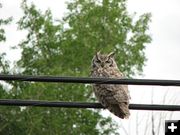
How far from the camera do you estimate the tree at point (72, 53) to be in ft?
131

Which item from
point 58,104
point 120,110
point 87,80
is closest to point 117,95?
point 120,110

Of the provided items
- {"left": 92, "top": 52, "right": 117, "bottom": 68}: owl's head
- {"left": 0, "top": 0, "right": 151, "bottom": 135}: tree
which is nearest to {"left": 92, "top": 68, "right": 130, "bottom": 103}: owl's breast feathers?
{"left": 92, "top": 52, "right": 117, "bottom": 68}: owl's head

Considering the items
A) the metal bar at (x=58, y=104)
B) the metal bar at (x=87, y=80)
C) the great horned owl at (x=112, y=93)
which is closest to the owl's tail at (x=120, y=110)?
the great horned owl at (x=112, y=93)

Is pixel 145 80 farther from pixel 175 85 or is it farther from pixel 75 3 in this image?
pixel 75 3

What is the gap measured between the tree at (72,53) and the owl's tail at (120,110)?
28107mm

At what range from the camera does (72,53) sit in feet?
144

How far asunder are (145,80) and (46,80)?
0.71m

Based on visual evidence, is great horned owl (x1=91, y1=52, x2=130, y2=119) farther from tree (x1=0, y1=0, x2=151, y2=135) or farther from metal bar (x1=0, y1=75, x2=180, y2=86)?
tree (x1=0, y1=0, x2=151, y2=135)

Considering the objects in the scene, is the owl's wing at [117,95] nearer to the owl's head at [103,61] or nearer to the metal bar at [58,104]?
the owl's head at [103,61]

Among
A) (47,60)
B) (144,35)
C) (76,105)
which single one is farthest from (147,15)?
(76,105)

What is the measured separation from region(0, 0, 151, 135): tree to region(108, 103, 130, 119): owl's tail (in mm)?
28107

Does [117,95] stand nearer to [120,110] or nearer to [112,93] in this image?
[112,93]

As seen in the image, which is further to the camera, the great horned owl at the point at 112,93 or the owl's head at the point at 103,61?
the owl's head at the point at 103,61

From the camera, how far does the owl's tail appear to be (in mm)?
10266
